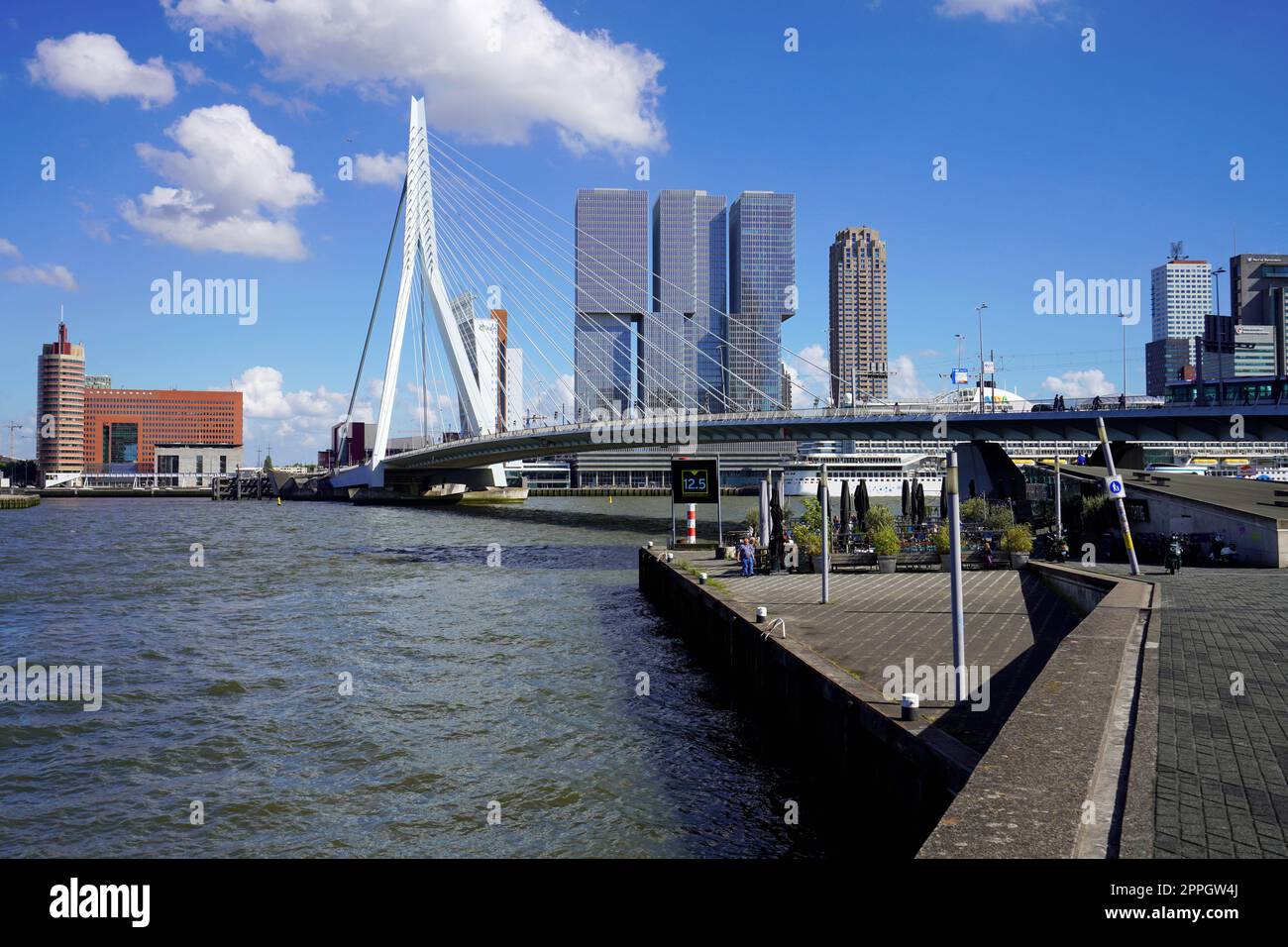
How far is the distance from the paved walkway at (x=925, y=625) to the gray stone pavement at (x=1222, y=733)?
153 centimetres

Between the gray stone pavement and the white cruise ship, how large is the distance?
309 ft

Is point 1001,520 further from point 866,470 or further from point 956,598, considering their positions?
point 866,470

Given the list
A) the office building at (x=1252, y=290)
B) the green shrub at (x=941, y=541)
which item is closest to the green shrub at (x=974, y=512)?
the green shrub at (x=941, y=541)

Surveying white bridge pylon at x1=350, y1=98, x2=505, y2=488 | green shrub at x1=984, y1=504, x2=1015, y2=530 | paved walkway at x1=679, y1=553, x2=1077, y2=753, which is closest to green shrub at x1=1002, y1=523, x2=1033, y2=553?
paved walkway at x1=679, y1=553, x2=1077, y2=753

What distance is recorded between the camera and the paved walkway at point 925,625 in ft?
31.7

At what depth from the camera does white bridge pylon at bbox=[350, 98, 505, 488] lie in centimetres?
6712

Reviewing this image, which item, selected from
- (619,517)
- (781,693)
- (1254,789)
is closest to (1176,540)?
(781,693)

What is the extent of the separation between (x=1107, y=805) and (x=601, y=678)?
11428 mm

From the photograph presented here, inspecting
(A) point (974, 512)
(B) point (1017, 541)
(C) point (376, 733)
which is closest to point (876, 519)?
(A) point (974, 512)

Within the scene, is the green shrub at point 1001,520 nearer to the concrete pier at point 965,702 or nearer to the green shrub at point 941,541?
the green shrub at point 941,541
